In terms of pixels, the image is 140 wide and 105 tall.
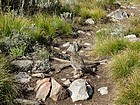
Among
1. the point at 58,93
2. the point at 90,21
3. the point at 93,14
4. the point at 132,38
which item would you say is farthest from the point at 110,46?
the point at 93,14

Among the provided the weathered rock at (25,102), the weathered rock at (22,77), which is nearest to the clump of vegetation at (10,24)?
the weathered rock at (22,77)

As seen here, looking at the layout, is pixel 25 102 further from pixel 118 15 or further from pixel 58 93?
pixel 118 15

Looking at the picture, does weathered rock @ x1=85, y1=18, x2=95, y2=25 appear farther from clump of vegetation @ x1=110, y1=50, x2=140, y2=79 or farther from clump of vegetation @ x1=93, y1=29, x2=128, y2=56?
clump of vegetation @ x1=110, y1=50, x2=140, y2=79

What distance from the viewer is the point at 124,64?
274 inches

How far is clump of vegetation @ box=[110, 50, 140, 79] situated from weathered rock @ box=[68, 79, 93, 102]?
2.04ft

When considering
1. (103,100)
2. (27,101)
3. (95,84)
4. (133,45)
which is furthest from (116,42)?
(27,101)

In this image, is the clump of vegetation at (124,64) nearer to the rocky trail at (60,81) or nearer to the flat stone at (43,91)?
the rocky trail at (60,81)

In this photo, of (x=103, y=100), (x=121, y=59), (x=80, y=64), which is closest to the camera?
(x=103, y=100)

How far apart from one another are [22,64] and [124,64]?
2.07 m

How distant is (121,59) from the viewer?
707cm

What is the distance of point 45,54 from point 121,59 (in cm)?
171

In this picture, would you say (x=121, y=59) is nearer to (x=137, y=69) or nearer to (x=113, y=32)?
(x=137, y=69)

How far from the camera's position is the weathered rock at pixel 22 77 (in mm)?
6863

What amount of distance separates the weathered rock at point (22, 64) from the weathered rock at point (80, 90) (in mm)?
1105
